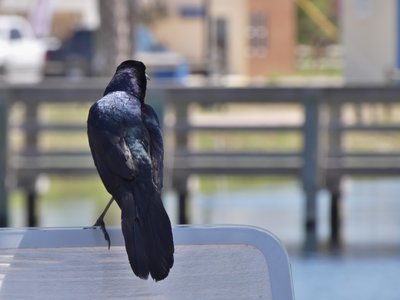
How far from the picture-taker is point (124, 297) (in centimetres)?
355

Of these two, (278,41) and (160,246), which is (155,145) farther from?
(278,41)

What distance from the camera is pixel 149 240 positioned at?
11.3 feet

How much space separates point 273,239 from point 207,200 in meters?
10.5

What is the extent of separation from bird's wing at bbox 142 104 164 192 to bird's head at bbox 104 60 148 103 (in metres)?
0.15

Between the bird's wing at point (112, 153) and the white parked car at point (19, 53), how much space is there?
28.1 m

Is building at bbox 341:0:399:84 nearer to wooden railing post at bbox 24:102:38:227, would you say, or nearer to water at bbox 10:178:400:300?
water at bbox 10:178:400:300

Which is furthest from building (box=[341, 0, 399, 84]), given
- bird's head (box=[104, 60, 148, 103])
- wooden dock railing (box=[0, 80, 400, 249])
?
bird's head (box=[104, 60, 148, 103])

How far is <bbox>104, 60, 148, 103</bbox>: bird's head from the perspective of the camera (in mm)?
4184

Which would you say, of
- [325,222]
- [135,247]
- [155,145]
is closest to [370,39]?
[325,222]

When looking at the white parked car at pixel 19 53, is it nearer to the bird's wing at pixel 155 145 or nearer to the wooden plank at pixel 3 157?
the wooden plank at pixel 3 157

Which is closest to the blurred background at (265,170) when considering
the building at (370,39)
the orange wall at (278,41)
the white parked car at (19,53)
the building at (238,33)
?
the building at (370,39)

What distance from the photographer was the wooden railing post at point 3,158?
11.9 metres

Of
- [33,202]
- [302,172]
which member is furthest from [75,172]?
[302,172]

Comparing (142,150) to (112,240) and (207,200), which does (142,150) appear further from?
(207,200)
